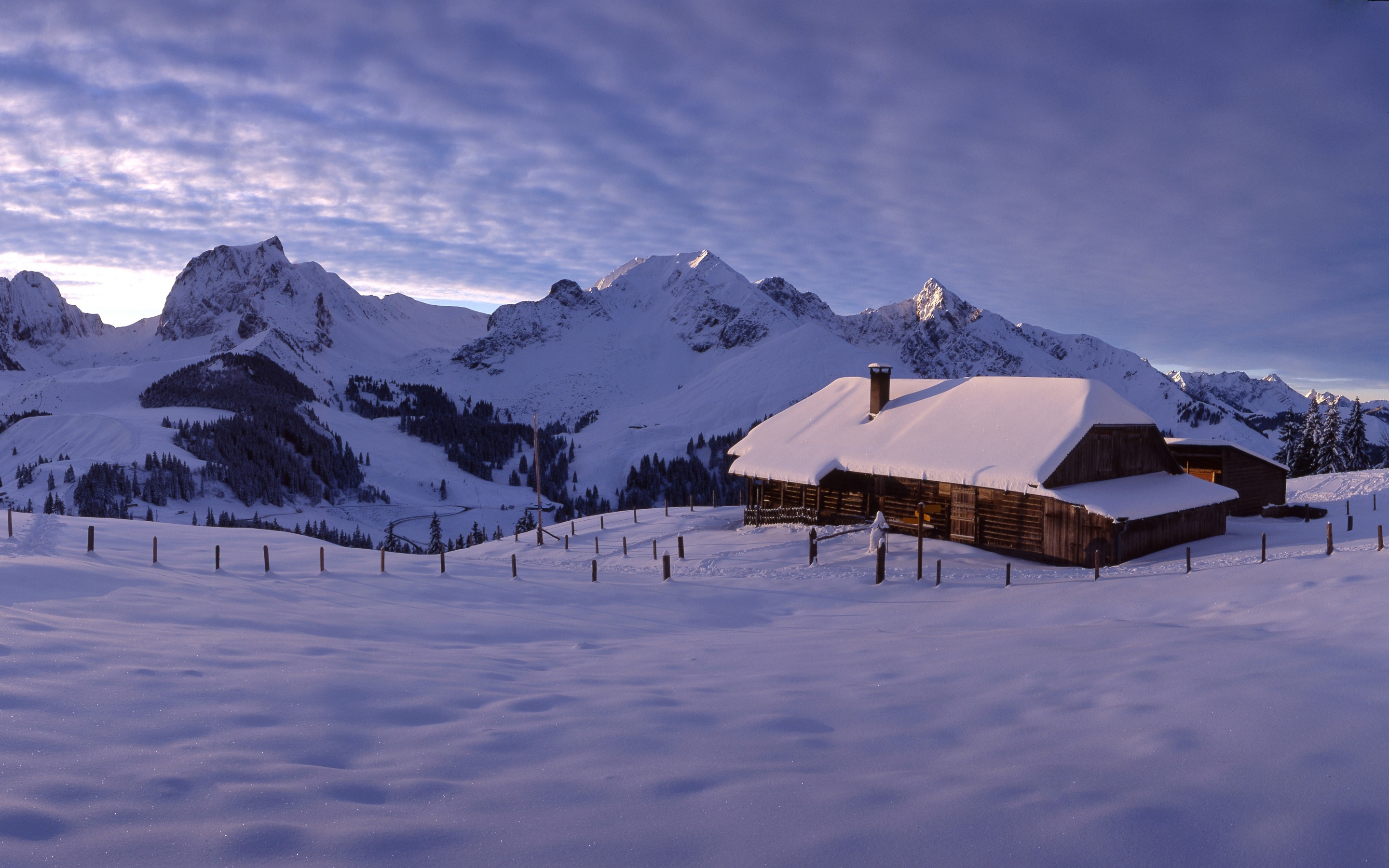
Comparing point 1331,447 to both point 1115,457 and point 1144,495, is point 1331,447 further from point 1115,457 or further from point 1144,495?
point 1144,495

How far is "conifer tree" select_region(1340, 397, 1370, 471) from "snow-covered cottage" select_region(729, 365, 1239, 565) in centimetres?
3787

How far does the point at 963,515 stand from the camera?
25.2 m

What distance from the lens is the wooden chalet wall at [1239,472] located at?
31.5 metres

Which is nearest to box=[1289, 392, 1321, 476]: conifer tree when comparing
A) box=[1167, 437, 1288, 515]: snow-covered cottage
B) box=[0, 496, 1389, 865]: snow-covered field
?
box=[1167, 437, 1288, 515]: snow-covered cottage

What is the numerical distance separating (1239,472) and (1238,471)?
11 cm

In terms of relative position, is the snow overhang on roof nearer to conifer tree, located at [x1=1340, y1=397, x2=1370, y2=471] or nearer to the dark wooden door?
the dark wooden door

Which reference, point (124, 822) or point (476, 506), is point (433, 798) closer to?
point (124, 822)

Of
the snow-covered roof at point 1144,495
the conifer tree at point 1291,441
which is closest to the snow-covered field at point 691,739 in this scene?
the snow-covered roof at point 1144,495

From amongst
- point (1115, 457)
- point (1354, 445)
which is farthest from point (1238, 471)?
point (1354, 445)

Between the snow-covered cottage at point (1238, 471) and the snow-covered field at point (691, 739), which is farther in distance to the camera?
the snow-covered cottage at point (1238, 471)

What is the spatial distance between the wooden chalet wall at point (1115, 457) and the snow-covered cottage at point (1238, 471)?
6.00m

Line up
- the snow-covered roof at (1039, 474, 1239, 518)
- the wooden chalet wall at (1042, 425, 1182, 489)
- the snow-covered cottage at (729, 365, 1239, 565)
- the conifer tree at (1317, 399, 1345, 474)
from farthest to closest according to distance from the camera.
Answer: the conifer tree at (1317, 399, 1345, 474)
the wooden chalet wall at (1042, 425, 1182, 489)
the snow-covered cottage at (729, 365, 1239, 565)
the snow-covered roof at (1039, 474, 1239, 518)

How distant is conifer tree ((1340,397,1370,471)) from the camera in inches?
2003

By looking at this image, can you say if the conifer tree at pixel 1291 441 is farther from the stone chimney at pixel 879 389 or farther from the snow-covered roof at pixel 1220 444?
the stone chimney at pixel 879 389
